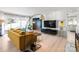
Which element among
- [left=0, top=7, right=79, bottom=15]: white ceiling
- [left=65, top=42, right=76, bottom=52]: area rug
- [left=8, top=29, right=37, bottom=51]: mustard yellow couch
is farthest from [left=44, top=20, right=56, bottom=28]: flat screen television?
[left=65, top=42, right=76, bottom=52]: area rug

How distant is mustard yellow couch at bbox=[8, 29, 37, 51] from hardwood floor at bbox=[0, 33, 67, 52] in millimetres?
83

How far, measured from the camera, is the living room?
218cm

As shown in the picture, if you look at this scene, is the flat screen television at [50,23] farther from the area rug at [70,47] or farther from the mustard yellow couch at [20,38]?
the area rug at [70,47]

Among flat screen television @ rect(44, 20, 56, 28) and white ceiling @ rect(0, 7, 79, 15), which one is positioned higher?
white ceiling @ rect(0, 7, 79, 15)

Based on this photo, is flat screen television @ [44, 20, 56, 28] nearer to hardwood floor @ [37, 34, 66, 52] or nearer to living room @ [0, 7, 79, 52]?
living room @ [0, 7, 79, 52]

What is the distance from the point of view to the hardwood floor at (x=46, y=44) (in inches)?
86.8

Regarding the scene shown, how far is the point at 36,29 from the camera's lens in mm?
2279

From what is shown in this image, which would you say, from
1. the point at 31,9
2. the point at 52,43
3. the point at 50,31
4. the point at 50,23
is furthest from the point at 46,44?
the point at 31,9

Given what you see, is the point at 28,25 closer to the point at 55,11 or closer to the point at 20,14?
the point at 20,14

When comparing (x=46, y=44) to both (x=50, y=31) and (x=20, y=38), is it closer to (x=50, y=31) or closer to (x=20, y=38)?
(x=50, y=31)

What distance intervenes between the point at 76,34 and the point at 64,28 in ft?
0.84

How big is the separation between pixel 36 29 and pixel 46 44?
0.36 metres

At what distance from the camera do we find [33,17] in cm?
220
